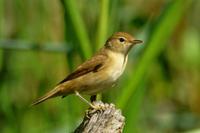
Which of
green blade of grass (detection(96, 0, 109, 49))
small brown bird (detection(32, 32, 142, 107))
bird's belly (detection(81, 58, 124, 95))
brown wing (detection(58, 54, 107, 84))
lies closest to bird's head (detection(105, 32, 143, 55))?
small brown bird (detection(32, 32, 142, 107))

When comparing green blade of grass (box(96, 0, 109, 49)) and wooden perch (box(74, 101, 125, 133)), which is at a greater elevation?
green blade of grass (box(96, 0, 109, 49))

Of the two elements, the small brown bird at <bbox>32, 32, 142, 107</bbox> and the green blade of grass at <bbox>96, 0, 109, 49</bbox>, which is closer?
the green blade of grass at <bbox>96, 0, 109, 49</bbox>

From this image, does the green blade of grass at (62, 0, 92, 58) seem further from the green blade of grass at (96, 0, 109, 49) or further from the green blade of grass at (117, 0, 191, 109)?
the green blade of grass at (117, 0, 191, 109)

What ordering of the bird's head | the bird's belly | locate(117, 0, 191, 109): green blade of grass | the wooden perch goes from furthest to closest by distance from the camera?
the bird's head < the bird's belly < locate(117, 0, 191, 109): green blade of grass < the wooden perch

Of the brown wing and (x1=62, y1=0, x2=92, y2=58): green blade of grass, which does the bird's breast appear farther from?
(x1=62, y1=0, x2=92, y2=58): green blade of grass

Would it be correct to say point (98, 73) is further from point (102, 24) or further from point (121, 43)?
point (102, 24)

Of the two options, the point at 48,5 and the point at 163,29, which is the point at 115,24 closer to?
the point at 163,29

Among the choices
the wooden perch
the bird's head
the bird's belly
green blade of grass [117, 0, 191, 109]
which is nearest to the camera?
the wooden perch

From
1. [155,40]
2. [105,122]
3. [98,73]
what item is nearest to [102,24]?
[155,40]

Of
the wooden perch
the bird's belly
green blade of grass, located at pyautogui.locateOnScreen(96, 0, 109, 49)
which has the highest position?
green blade of grass, located at pyautogui.locateOnScreen(96, 0, 109, 49)
